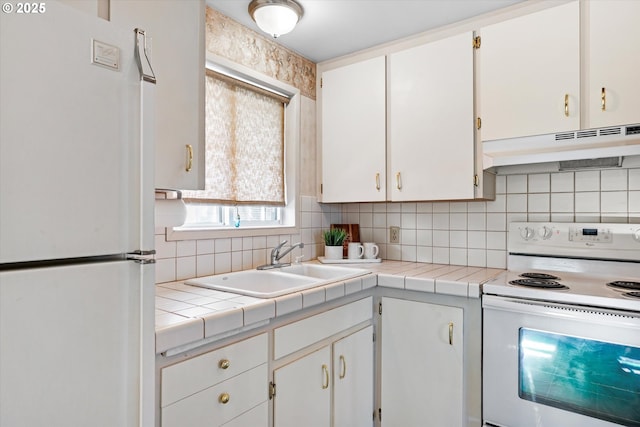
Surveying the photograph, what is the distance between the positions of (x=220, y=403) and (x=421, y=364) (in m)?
1.07

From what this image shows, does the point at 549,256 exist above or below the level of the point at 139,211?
below

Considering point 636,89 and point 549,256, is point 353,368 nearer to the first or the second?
point 549,256

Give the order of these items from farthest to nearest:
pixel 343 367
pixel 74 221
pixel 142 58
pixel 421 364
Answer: pixel 421 364, pixel 343 367, pixel 142 58, pixel 74 221

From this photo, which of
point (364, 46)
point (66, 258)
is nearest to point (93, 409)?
point (66, 258)

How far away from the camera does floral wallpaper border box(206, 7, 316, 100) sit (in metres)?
1.89

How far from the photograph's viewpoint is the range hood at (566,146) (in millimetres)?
1595

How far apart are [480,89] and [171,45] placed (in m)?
1.52

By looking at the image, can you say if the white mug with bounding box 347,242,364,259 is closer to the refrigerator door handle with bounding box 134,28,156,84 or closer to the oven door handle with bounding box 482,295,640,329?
the oven door handle with bounding box 482,295,640,329

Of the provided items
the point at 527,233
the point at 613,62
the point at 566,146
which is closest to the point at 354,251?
the point at 527,233

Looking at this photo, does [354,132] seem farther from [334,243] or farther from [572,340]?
[572,340]

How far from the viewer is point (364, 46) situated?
2.35 m

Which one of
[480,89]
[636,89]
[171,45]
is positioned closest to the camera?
[171,45]

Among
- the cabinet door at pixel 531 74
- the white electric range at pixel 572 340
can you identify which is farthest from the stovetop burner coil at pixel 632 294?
the cabinet door at pixel 531 74

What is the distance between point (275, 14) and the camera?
1.77m
